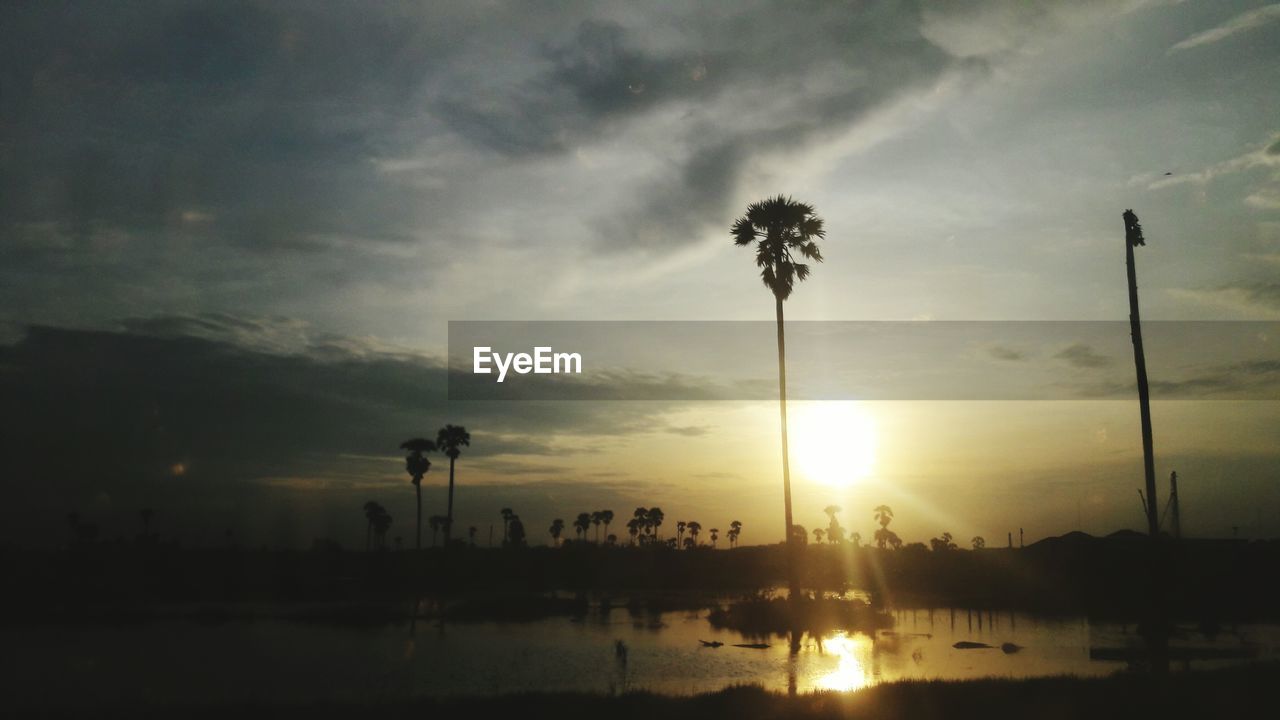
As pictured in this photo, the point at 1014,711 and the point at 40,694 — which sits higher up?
the point at 1014,711

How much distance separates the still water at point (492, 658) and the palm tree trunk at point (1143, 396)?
5647mm

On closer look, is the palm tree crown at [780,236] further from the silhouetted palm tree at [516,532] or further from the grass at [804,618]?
the silhouetted palm tree at [516,532]

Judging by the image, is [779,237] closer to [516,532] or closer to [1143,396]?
[1143,396]

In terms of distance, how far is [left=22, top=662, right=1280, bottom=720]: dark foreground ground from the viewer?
16109 mm

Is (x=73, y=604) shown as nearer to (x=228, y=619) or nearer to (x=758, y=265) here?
(x=228, y=619)

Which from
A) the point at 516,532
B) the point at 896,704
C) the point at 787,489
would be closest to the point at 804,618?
the point at 787,489

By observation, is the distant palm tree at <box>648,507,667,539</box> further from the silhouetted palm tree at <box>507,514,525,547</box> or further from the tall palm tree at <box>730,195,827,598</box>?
the tall palm tree at <box>730,195,827,598</box>

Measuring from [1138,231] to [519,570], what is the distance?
87.3 metres

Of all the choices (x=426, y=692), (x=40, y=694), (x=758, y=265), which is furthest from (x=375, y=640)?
(x=758, y=265)

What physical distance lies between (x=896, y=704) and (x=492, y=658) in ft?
70.8

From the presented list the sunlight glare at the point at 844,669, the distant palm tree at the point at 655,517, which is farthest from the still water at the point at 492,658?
the distant palm tree at the point at 655,517

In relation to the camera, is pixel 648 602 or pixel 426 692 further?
pixel 648 602

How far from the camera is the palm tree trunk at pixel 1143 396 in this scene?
2638cm

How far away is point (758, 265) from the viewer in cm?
3947
